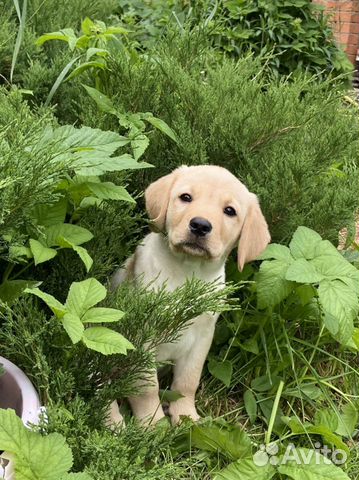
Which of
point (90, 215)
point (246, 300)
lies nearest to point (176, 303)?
point (90, 215)

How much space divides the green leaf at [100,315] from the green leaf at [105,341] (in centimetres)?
2

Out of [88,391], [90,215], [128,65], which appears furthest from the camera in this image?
[128,65]

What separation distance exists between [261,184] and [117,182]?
0.61m

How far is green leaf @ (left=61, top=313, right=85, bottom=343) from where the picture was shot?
45.8 inches

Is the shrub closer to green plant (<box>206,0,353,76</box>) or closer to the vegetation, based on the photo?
green plant (<box>206,0,353,76</box>)

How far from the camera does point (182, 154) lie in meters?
1.98

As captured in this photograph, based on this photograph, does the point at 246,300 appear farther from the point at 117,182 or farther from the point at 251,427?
the point at 117,182

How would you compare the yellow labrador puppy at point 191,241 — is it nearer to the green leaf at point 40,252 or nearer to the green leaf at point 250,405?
the green leaf at point 250,405

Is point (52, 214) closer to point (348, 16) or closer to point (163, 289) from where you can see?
point (163, 289)

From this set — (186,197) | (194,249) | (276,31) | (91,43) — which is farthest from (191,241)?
(276,31)

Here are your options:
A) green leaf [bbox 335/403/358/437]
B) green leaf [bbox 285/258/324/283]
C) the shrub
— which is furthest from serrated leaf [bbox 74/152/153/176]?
the shrub

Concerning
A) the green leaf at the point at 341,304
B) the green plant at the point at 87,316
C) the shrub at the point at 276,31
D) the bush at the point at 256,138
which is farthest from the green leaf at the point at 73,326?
the shrub at the point at 276,31

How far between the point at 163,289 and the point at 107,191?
12.1 inches

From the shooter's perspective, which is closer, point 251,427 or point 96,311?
point 96,311
